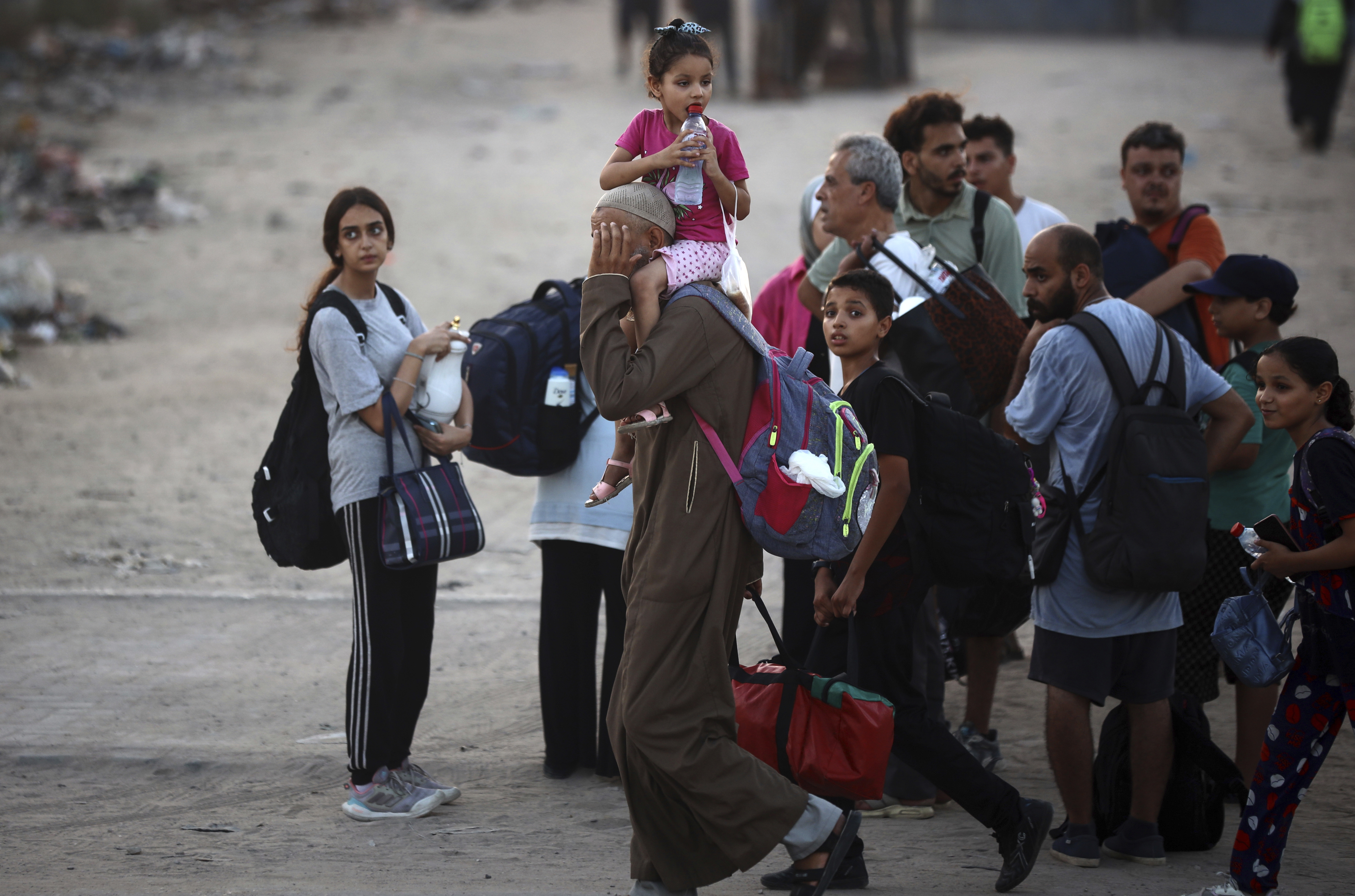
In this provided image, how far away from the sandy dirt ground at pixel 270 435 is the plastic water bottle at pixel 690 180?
1.94 meters

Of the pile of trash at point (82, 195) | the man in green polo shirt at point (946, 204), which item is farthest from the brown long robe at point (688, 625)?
the pile of trash at point (82, 195)

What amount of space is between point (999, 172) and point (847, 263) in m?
1.48

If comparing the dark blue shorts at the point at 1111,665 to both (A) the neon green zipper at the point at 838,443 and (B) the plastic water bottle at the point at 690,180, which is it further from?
(B) the plastic water bottle at the point at 690,180

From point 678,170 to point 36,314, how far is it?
9878mm

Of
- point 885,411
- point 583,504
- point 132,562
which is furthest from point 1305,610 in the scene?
point 132,562

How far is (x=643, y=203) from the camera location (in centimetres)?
310

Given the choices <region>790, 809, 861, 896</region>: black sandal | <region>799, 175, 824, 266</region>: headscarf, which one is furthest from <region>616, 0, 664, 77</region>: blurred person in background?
<region>790, 809, 861, 896</region>: black sandal

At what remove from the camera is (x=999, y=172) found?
551 cm

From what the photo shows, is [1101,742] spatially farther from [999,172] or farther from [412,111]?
[412,111]

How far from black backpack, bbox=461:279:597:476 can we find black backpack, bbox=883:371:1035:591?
1.28 metres

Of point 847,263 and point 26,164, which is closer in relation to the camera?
point 847,263

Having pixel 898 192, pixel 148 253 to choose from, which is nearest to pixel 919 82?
pixel 148 253

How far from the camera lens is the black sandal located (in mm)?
3211

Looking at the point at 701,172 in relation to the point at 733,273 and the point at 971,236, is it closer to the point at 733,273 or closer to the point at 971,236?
the point at 733,273
